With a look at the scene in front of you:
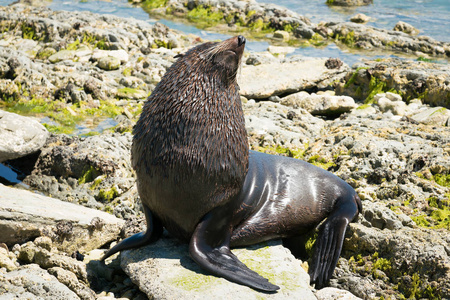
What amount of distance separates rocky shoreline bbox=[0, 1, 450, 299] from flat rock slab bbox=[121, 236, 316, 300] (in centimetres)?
2

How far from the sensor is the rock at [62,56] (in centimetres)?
1465

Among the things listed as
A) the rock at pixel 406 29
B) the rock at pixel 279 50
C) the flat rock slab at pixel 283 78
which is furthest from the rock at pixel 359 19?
the flat rock slab at pixel 283 78

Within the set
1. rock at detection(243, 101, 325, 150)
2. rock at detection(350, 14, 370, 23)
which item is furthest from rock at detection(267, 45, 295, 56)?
rock at detection(243, 101, 325, 150)

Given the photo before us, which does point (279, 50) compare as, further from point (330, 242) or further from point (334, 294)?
point (334, 294)

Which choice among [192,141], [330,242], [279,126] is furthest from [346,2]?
[192,141]

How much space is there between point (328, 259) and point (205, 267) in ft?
4.83

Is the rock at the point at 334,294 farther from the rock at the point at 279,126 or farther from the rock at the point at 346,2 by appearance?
the rock at the point at 346,2

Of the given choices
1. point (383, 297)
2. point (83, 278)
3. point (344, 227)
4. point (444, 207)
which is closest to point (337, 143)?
point (444, 207)

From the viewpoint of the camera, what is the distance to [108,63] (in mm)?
14156

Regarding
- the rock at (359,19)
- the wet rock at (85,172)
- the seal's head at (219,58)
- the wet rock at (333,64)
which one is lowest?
the wet rock at (85,172)

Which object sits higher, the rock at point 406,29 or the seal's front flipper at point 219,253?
the rock at point 406,29

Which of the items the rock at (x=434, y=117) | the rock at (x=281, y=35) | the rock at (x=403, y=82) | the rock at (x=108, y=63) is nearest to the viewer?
the rock at (x=434, y=117)

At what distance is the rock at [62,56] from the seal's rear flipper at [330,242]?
1155 cm

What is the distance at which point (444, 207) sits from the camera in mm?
5883
